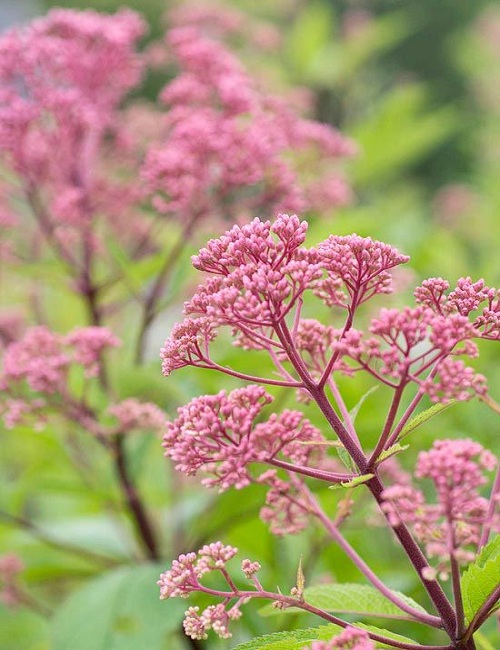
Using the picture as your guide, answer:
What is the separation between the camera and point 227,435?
0.63 meters

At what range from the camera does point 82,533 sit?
158 centimetres

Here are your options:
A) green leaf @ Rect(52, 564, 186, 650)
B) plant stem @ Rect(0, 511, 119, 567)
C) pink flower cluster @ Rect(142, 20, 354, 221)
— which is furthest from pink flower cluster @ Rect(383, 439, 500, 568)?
plant stem @ Rect(0, 511, 119, 567)

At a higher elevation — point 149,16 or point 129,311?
point 149,16

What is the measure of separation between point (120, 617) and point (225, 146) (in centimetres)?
70

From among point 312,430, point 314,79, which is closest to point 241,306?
point 312,430

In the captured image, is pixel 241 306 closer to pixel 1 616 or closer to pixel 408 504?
pixel 408 504

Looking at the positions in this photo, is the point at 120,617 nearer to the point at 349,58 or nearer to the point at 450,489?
the point at 450,489

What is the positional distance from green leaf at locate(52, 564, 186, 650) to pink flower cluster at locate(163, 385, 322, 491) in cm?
53

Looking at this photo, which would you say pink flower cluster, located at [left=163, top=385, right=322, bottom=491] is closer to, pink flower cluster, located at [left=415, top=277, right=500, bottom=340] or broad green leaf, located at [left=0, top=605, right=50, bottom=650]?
pink flower cluster, located at [left=415, top=277, right=500, bottom=340]

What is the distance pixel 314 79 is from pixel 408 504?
221cm

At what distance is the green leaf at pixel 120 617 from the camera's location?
42.8 inches

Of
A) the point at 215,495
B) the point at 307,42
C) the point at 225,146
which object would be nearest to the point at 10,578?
the point at 215,495

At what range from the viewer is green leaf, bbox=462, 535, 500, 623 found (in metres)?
0.61

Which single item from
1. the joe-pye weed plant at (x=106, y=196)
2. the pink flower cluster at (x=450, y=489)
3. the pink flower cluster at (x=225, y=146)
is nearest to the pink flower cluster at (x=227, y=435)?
the pink flower cluster at (x=450, y=489)
